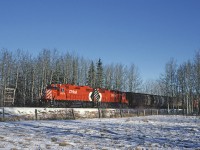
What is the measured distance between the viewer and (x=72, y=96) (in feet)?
135

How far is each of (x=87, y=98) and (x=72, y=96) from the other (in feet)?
11.0

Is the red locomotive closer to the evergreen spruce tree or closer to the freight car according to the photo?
the freight car

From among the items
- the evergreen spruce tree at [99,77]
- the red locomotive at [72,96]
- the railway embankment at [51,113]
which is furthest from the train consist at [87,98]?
the evergreen spruce tree at [99,77]

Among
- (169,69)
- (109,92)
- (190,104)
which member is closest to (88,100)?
(109,92)

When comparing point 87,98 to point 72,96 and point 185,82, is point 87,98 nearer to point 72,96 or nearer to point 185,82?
point 72,96

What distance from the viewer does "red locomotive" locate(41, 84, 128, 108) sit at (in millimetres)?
38750

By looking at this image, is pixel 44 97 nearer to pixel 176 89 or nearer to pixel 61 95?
pixel 61 95

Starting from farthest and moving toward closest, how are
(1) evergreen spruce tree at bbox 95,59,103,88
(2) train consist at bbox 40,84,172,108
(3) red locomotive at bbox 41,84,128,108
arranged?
(1) evergreen spruce tree at bbox 95,59,103,88 < (2) train consist at bbox 40,84,172,108 < (3) red locomotive at bbox 41,84,128,108

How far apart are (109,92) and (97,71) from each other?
3080cm

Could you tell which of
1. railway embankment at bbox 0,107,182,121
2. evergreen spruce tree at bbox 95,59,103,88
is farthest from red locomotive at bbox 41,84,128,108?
evergreen spruce tree at bbox 95,59,103,88

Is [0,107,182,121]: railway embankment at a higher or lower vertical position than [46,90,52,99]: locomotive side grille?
lower

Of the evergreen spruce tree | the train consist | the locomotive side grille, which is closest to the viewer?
the locomotive side grille

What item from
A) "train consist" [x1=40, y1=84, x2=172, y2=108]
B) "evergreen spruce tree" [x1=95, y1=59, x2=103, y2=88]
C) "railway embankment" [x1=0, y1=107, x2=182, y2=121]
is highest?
"evergreen spruce tree" [x1=95, y1=59, x2=103, y2=88]

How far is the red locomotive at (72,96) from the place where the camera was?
1526 inches
